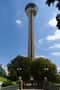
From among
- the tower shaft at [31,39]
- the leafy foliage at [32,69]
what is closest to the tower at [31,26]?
the tower shaft at [31,39]

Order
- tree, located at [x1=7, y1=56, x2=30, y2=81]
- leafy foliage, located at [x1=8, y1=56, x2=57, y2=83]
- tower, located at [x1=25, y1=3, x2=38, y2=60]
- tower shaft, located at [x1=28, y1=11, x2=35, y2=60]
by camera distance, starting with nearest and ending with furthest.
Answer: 1. leafy foliage, located at [x1=8, y1=56, x2=57, y2=83]
2. tree, located at [x1=7, y1=56, x2=30, y2=81]
3. tower shaft, located at [x1=28, y1=11, x2=35, y2=60]
4. tower, located at [x1=25, y1=3, x2=38, y2=60]

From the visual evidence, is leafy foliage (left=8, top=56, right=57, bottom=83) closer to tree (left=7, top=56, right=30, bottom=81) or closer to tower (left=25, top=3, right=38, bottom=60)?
tree (left=7, top=56, right=30, bottom=81)

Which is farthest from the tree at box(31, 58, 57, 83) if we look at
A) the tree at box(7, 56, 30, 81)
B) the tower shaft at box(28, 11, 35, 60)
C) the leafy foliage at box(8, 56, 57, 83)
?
the tower shaft at box(28, 11, 35, 60)

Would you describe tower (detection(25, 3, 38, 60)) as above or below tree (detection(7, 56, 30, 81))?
above

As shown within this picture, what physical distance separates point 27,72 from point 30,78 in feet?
11.7

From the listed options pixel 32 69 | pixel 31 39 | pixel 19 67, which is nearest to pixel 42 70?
pixel 32 69

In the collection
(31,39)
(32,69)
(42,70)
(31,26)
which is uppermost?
(31,26)

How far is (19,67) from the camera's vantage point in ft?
287

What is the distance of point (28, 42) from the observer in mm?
137625

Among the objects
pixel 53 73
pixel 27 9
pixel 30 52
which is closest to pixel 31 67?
pixel 53 73

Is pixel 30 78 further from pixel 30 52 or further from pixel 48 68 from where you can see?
pixel 30 52

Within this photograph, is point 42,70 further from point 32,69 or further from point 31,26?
point 31,26

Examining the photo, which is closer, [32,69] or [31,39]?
[32,69]

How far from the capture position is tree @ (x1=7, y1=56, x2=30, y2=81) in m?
86.1
